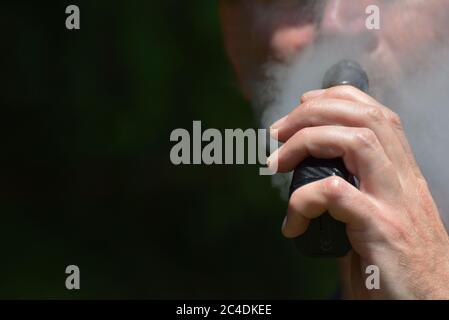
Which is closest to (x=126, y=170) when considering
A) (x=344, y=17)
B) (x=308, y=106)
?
(x=344, y=17)

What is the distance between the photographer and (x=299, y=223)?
3.44ft

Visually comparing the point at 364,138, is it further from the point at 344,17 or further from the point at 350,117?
the point at 344,17

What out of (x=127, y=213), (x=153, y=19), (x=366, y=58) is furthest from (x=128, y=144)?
(x=366, y=58)

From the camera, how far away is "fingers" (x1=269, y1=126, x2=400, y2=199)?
104 cm

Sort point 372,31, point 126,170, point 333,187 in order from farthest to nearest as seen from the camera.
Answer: point 126,170, point 372,31, point 333,187

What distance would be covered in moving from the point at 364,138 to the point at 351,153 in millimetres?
27

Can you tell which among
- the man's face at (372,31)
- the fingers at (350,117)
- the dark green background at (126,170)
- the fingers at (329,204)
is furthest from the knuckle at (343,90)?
the dark green background at (126,170)

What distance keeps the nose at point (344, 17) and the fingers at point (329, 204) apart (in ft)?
1.47

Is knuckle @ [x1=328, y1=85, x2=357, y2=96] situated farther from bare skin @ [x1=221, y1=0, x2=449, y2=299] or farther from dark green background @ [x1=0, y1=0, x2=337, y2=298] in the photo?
dark green background @ [x1=0, y1=0, x2=337, y2=298]

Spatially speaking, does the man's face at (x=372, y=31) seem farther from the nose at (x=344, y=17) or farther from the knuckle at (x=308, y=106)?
the knuckle at (x=308, y=106)

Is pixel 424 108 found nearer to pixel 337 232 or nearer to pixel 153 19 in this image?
pixel 337 232

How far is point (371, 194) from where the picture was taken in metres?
1.07

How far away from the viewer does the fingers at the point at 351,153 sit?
1038 mm

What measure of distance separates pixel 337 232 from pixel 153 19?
156cm
